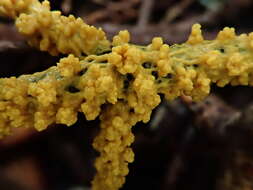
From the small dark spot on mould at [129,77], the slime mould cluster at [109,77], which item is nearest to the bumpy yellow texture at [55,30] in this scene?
the slime mould cluster at [109,77]

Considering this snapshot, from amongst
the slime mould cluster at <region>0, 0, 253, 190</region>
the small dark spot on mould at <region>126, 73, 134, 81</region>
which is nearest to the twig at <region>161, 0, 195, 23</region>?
the slime mould cluster at <region>0, 0, 253, 190</region>

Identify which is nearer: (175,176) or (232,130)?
(232,130)

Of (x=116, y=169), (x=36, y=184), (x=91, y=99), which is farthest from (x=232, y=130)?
(x=36, y=184)

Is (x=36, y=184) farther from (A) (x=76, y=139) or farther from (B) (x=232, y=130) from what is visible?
(B) (x=232, y=130)

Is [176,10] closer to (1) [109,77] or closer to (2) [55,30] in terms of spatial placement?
(2) [55,30]

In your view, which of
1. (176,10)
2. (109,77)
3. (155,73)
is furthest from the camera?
(176,10)

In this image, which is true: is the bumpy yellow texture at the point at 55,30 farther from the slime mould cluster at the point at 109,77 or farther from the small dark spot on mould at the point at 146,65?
the small dark spot on mould at the point at 146,65

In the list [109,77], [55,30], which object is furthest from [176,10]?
[109,77]
